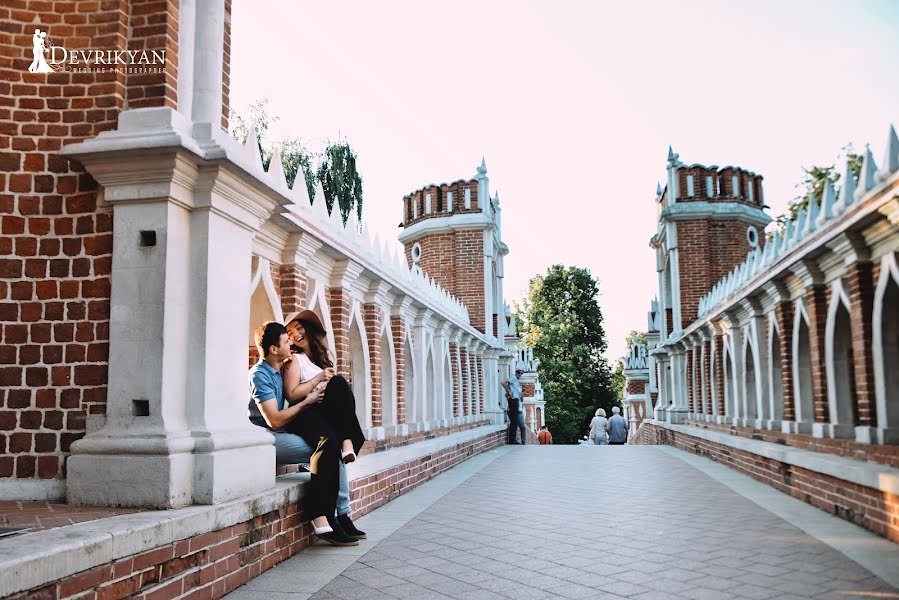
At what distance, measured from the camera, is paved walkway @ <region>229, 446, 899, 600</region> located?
4.42 m

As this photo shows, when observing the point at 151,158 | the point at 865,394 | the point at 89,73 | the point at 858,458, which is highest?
the point at 89,73

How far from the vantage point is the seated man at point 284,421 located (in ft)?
18.5

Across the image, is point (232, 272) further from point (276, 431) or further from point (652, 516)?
point (652, 516)

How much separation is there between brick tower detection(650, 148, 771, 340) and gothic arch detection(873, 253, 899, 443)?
15560 mm

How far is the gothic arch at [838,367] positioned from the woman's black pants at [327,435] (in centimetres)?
563

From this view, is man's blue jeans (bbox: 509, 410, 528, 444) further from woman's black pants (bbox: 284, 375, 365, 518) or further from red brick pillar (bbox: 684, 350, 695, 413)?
woman's black pants (bbox: 284, 375, 365, 518)

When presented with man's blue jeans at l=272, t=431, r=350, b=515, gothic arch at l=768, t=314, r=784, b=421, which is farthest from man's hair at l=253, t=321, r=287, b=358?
gothic arch at l=768, t=314, r=784, b=421

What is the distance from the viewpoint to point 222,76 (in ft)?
18.1

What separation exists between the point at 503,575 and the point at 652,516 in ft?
9.51

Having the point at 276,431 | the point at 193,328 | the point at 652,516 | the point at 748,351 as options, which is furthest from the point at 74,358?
the point at 748,351

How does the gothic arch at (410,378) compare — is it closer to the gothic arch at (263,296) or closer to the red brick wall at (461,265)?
the gothic arch at (263,296)

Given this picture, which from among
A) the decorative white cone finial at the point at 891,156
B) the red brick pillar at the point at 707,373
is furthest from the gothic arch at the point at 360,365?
the red brick pillar at the point at 707,373

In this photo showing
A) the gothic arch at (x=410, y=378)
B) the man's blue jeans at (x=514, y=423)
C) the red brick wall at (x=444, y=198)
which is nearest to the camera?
the gothic arch at (x=410, y=378)

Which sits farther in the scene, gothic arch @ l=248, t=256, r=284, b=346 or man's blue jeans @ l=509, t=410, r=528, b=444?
man's blue jeans @ l=509, t=410, r=528, b=444
